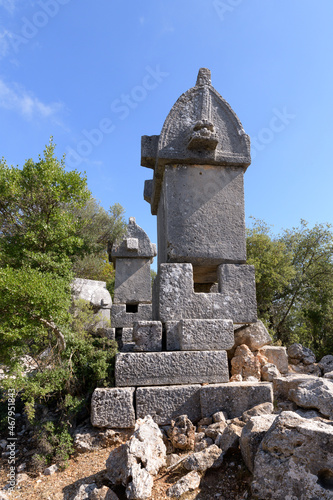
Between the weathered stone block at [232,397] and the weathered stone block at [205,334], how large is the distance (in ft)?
1.41

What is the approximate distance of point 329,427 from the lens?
1925mm

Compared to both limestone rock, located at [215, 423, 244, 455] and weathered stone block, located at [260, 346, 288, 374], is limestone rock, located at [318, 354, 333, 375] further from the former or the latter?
limestone rock, located at [215, 423, 244, 455]

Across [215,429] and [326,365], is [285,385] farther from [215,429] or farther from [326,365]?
[326,365]

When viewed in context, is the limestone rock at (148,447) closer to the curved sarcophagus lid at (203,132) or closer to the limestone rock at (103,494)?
the limestone rock at (103,494)

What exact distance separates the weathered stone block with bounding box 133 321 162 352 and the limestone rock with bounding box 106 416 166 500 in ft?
2.98

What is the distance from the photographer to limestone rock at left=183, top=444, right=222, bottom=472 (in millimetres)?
2275

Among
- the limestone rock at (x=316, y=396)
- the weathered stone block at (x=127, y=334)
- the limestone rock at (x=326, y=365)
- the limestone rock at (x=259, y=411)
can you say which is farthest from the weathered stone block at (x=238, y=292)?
the weathered stone block at (x=127, y=334)

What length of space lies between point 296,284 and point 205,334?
9839 mm

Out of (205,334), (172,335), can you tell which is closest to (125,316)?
(172,335)

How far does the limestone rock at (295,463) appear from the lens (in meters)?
1.73

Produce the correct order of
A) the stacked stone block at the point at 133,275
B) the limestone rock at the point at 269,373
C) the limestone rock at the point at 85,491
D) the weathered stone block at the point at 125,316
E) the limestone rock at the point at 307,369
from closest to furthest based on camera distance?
the limestone rock at the point at 85,491 → the limestone rock at the point at 269,373 → the limestone rock at the point at 307,369 → the weathered stone block at the point at 125,316 → the stacked stone block at the point at 133,275

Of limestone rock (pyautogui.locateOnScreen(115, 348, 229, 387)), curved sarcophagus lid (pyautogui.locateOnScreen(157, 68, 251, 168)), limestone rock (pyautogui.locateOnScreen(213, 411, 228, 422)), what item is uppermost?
curved sarcophagus lid (pyautogui.locateOnScreen(157, 68, 251, 168))

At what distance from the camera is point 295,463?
182 cm

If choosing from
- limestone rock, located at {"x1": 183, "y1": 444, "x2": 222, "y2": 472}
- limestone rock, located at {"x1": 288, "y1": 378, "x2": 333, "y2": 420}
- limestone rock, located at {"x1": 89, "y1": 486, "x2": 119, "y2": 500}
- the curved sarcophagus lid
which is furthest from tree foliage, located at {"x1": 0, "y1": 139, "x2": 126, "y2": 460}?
the curved sarcophagus lid
